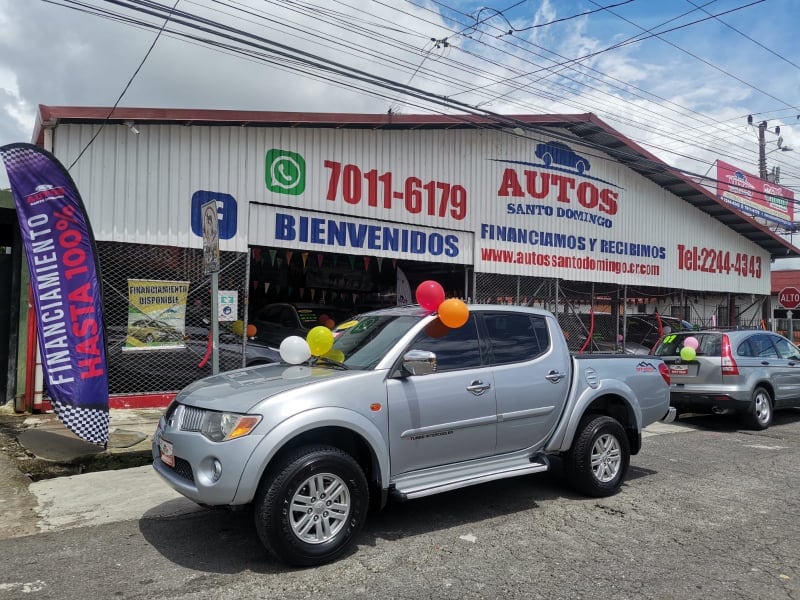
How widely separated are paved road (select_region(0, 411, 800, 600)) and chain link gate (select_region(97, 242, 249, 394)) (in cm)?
341

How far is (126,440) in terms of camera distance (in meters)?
7.53

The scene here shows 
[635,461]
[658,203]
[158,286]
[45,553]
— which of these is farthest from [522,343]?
[658,203]

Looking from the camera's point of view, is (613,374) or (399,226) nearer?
(613,374)

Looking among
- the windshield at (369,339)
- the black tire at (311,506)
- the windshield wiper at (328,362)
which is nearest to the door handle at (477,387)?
the windshield at (369,339)

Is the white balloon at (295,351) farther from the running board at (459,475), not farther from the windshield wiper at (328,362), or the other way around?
the running board at (459,475)

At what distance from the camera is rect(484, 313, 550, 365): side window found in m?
5.35

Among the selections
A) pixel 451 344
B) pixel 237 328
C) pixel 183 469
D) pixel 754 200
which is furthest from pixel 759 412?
pixel 754 200

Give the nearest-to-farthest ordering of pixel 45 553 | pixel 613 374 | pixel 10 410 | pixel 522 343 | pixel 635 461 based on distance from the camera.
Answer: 1. pixel 45 553
2. pixel 522 343
3. pixel 613 374
4. pixel 635 461
5. pixel 10 410

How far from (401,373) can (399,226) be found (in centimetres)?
795

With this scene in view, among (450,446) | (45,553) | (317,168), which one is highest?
(317,168)

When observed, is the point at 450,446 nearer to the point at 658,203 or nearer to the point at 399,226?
Answer: the point at 399,226

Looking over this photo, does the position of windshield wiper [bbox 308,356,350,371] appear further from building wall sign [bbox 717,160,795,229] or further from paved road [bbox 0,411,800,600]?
building wall sign [bbox 717,160,795,229]

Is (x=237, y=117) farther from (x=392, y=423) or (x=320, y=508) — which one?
(x=320, y=508)

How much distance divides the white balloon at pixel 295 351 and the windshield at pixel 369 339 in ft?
0.65
